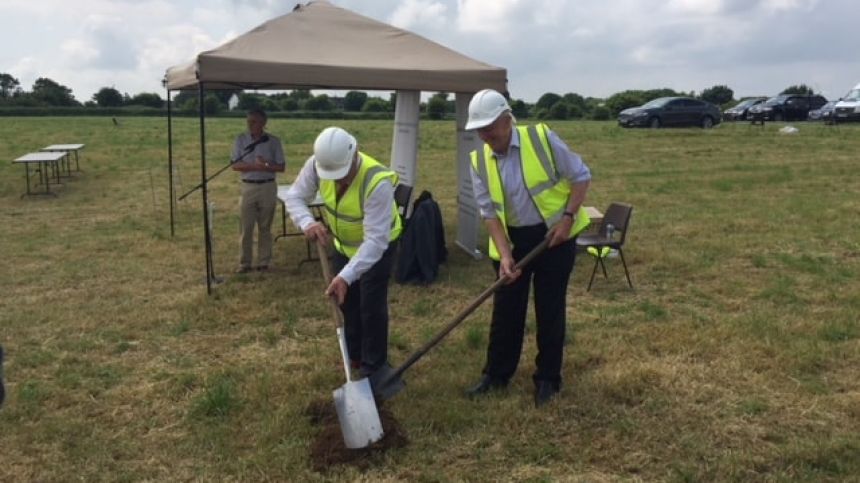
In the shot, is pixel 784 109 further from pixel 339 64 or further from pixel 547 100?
pixel 339 64

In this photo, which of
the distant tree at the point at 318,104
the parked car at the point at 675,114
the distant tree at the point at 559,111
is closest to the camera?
the parked car at the point at 675,114

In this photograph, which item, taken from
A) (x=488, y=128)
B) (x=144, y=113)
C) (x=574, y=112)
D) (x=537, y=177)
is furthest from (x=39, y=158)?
(x=144, y=113)

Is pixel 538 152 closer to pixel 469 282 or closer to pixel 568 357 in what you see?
pixel 568 357

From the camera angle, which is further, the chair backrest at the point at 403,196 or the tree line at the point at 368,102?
the tree line at the point at 368,102

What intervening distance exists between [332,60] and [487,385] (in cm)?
361

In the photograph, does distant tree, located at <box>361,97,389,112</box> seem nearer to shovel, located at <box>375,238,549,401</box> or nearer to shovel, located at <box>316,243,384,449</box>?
shovel, located at <box>375,238,549,401</box>

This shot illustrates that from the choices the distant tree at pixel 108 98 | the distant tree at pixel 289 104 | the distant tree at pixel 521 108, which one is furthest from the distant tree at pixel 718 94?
the distant tree at pixel 108 98

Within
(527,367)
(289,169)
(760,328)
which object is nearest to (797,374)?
(760,328)

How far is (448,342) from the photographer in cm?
520

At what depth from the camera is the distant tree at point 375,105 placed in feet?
137

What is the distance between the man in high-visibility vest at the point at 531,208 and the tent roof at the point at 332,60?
2.95 meters

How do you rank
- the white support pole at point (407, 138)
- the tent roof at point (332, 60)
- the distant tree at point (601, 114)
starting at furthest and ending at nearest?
the distant tree at point (601, 114) → the white support pole at point (407, 138) → the tent roof at point (332, 60)

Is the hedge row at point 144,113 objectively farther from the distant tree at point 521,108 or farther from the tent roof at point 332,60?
the tent roof at point 332,60

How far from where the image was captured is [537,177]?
378 centimetres
